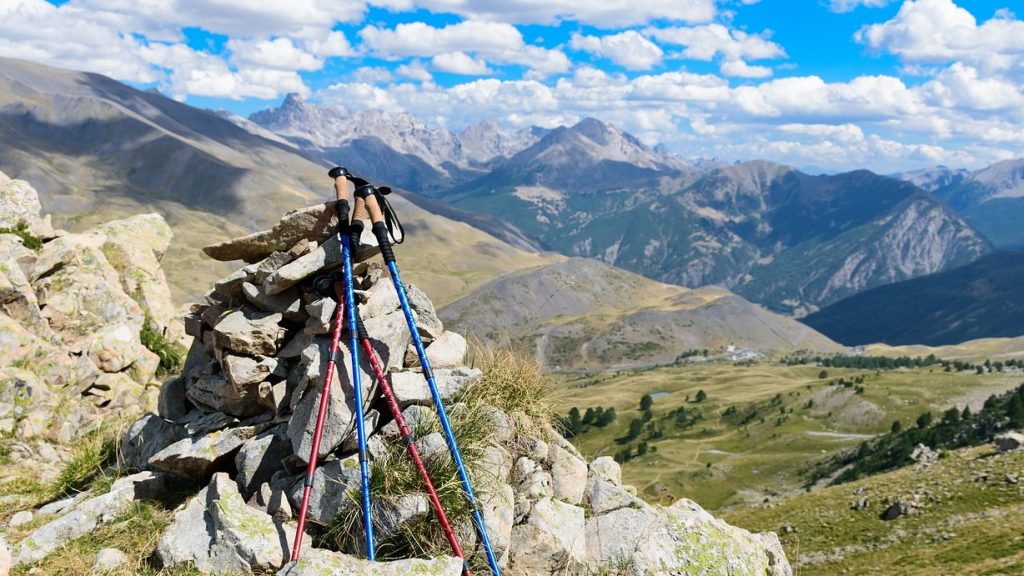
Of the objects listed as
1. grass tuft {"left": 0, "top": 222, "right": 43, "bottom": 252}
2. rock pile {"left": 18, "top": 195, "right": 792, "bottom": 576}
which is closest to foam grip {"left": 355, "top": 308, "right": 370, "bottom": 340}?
rock pile {"left": 18, "top": 195, "right": 792, "bottom": 576}

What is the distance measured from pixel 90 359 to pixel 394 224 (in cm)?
1362

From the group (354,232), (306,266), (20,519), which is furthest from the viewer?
(306,266)

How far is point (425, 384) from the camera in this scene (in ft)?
36.0

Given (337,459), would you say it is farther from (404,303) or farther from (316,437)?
(404,303)

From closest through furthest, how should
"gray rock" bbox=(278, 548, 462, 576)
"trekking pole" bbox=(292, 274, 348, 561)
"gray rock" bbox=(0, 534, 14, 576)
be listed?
"gray rock" bbox=(278, 548, 462, 576) → "gray rock" bbox=(0, 534, 14, 576) → "trekking pole" bbox=(292, 274, 348, 561)

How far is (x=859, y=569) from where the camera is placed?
50.4 metres

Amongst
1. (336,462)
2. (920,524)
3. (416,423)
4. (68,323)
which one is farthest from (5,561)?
(920,524)

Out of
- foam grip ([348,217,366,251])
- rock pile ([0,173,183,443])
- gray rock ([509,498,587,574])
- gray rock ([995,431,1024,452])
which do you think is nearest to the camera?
gray rock ([509,498,587,574])

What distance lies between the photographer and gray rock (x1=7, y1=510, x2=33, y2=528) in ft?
37.4

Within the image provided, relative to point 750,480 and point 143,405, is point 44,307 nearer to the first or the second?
point 143,405

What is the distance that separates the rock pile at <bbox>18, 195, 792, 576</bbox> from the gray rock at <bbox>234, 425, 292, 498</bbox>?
0.02m

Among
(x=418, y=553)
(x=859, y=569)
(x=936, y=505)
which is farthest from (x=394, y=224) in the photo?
(x=936, y=505)

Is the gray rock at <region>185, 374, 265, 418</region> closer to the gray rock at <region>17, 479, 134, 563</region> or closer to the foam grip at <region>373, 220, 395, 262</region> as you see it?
the gray rock at <region>17, 479, 134, 563</region>

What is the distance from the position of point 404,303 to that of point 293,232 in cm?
379
